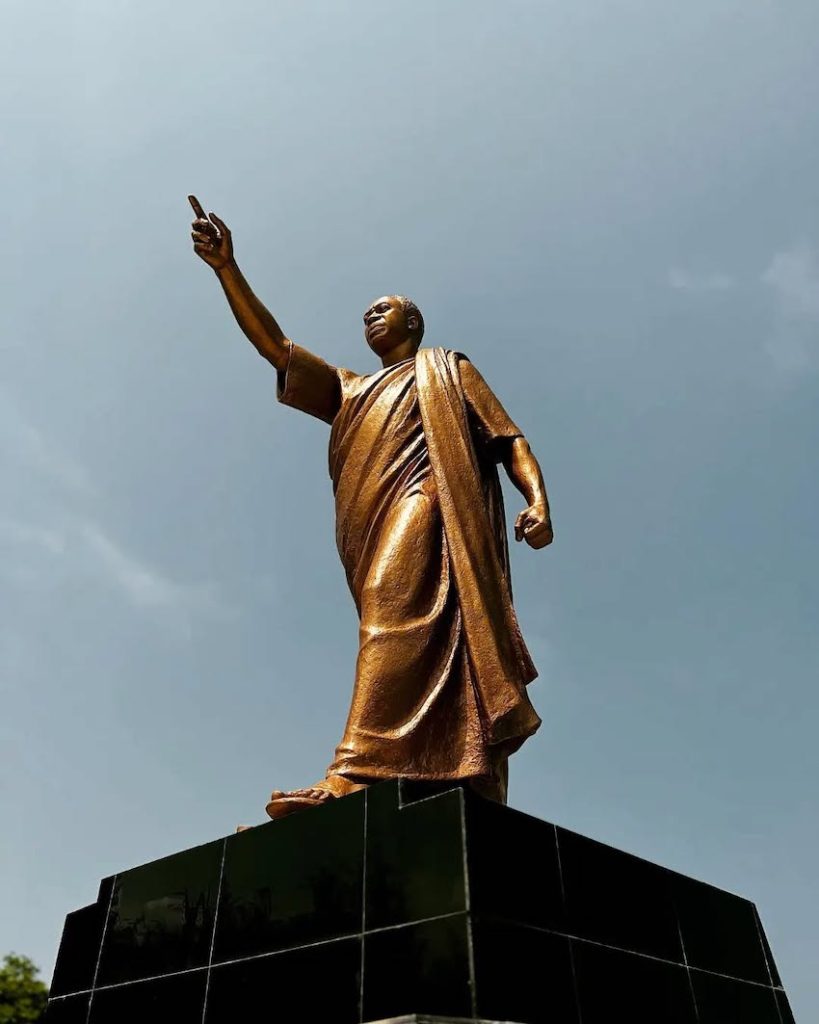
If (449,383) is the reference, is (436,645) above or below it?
below

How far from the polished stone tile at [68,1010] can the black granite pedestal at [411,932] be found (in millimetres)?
10

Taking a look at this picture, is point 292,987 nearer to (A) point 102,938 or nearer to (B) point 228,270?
(A) point 102,938

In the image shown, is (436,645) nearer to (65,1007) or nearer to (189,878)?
(189,878)

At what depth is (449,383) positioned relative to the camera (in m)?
5.77

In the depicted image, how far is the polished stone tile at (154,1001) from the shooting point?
3.82 metres

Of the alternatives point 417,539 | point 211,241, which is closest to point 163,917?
point 417,539

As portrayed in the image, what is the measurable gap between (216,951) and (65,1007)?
124cm

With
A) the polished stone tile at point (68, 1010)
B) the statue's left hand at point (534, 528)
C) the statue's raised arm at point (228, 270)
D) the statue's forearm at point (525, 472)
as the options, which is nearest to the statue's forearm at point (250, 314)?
the statue's raised arm at point (228, 270)

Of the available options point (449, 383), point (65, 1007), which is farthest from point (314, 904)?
point (449, 383)

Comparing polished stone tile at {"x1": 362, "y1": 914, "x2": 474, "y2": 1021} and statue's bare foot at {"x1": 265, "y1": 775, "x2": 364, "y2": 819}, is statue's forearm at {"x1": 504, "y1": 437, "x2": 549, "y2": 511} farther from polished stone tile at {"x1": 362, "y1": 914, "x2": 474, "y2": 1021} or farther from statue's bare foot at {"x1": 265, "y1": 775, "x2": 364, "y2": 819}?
polished stone tile at {"x1": 362, "y1": 914, "x2": 474, "y2": 1021}

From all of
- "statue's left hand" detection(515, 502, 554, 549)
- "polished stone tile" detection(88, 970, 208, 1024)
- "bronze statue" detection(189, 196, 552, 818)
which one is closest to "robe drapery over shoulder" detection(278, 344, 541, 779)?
"bronze statue" detection(189, 196, 552, 818)

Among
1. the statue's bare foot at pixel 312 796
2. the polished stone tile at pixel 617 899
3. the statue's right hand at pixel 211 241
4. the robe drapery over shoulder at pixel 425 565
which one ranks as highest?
the statue's right hand at pixel 211 241

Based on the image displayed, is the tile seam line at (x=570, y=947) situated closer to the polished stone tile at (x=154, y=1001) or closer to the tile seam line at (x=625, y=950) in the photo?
the tile seam line at (x=625, y=950)

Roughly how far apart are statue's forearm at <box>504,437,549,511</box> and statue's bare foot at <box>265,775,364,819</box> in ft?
7.10
